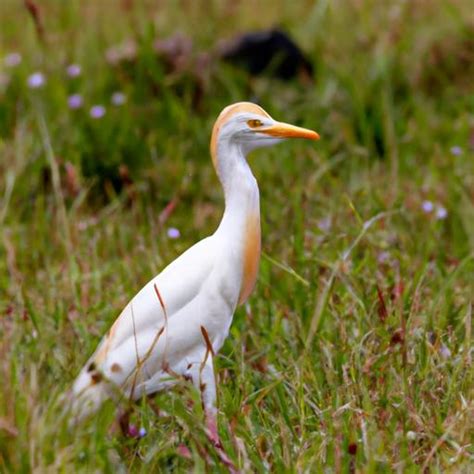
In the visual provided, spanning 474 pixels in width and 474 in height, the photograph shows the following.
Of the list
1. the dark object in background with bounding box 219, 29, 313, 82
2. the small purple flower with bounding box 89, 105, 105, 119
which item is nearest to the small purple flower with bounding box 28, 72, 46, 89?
the small purple flower with bounding box 89, 105, 105, 119

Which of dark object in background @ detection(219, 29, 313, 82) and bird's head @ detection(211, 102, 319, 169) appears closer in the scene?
bird's head @ detection(211, 102, 319, 169)

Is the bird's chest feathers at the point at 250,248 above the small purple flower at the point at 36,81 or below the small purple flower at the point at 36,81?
above

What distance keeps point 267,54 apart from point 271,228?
5.27ft

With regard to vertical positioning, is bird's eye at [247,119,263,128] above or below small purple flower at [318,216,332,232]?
above

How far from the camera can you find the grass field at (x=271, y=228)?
255 centimetres

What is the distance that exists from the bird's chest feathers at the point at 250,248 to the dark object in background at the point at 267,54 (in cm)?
279

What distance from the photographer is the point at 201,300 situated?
101 inches

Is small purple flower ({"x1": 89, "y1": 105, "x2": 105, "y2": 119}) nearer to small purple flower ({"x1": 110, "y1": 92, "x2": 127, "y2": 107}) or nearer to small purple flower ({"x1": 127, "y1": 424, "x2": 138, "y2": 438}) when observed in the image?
small purple flower ({"x1": 110, "y1": 92, "x2": 127, "y2": 107})

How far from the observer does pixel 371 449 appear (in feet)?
7.86

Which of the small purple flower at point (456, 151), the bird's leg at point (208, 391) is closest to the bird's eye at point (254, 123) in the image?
the bird's leg at point (208, 391)

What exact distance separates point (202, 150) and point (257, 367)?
1.74 m

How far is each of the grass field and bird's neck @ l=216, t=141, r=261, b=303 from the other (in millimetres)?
279

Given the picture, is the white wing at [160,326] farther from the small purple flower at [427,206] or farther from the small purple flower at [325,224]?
the small purple flower at [427,206]

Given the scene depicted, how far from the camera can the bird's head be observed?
8.48ft
